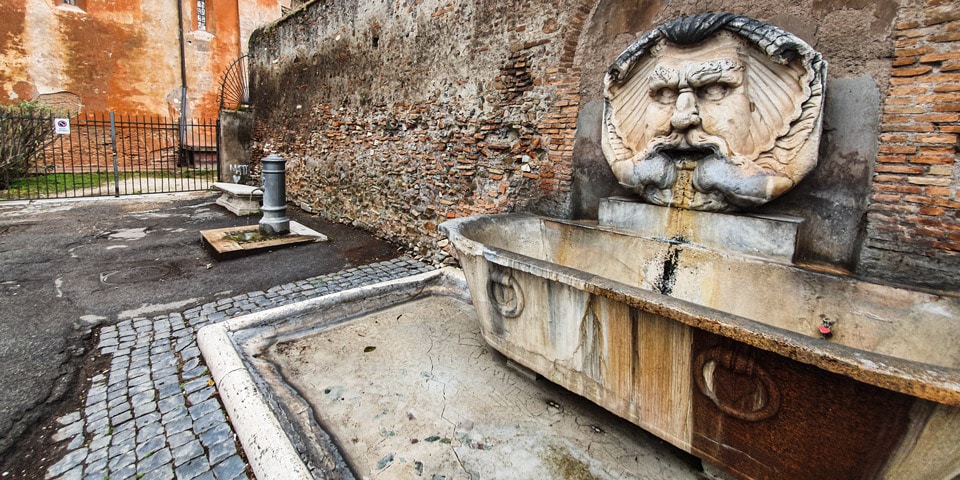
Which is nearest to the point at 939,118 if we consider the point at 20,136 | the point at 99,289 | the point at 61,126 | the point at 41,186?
the point at 99,289

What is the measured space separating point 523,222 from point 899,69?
7.90 ft

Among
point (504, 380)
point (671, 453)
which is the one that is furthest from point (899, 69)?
point (504, 380)

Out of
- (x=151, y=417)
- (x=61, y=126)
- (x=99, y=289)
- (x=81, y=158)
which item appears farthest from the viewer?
(x=81, y=158)

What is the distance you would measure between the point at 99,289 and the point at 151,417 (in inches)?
101

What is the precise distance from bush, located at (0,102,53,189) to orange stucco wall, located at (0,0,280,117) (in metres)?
3.48

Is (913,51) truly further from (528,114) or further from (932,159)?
(528,114)

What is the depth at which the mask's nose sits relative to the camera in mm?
2820

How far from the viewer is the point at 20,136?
8.96 meters

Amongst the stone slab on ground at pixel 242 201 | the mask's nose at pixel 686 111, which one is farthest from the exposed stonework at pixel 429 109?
the mask's nose at pixel 686 111

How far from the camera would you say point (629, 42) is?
342 centimetres

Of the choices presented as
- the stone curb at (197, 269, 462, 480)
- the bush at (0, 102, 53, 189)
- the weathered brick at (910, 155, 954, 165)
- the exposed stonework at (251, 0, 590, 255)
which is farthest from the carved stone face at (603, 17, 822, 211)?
the bush at (0, 102, 53, 189)

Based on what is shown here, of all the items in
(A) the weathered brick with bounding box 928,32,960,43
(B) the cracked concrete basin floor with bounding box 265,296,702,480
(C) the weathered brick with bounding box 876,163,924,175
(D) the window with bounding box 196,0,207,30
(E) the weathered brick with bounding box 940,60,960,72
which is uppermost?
(D) the window with bounding box 196,0,207,30

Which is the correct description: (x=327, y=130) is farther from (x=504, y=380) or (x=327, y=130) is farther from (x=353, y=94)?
(x=504, y=380)

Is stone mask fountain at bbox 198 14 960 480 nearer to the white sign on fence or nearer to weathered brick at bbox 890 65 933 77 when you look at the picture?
weathered brick at bbox 890 65 933 77
